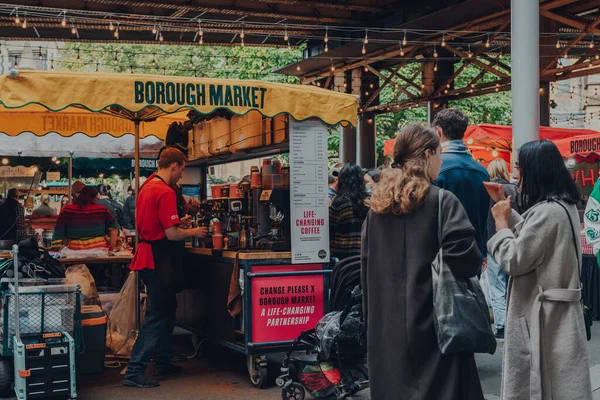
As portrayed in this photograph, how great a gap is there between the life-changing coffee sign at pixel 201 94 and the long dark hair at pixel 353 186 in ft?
3.58

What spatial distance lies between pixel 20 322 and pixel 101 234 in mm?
3422

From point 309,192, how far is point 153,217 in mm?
1466

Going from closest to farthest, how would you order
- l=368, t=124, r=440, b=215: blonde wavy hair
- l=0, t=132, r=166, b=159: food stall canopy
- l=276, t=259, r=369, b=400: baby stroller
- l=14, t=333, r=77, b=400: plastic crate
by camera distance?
1. l=368, t=124, r=440, b=215: blonde wavy hair
2. l=276, t=259, r=369, b=400: baby stroller
3. l=14, t=333, r=77, b=400: plastic crate
4. l=0, t=132, r=166, b=159: food stall canopy

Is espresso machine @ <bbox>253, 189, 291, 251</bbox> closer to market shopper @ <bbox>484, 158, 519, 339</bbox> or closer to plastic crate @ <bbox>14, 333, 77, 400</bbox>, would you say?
plastic crate @ <bbox>14, 333, 77, 400</bbox>

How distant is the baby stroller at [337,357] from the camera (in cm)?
574

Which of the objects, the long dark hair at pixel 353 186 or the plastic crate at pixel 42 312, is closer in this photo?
the plastic crate at pixel 42 312

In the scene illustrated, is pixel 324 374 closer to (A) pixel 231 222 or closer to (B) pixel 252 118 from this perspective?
(A) pixel 231 222

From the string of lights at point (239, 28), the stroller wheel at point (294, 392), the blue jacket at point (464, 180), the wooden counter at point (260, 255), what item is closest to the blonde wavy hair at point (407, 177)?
the blue jacket at point (464, 180)

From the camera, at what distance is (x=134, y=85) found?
690 centimetres

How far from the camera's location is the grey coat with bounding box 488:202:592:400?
379cm

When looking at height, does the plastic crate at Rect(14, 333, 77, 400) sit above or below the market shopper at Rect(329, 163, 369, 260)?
below

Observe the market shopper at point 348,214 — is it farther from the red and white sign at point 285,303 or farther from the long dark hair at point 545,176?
the long dark hair at point 545,176

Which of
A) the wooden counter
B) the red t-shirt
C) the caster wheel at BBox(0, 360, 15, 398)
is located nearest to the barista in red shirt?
the red t-shirt

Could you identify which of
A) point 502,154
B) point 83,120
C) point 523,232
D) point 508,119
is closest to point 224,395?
point 523,232
